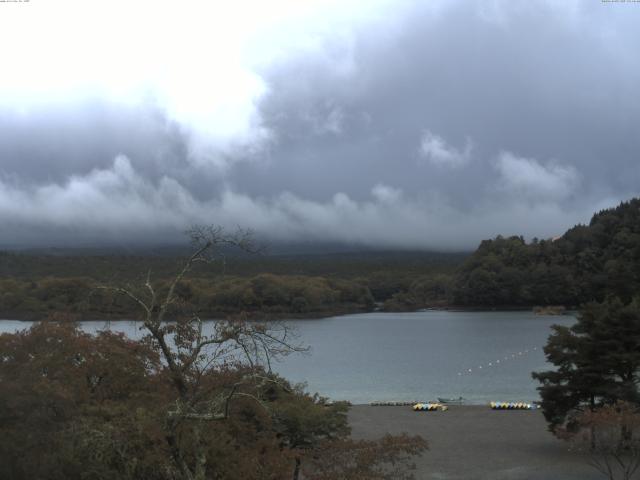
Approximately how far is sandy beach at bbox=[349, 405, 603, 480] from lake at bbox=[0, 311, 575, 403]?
20.6 ft

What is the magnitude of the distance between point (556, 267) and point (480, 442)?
373 ft

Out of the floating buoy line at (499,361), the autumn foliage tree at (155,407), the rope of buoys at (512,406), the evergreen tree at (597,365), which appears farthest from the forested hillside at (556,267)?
the autumn foliage tree at (155,407)

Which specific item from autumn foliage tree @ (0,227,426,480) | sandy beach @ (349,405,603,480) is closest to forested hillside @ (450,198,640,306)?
sandy beach @ (349,405,603,480)

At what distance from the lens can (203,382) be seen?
1370 cm

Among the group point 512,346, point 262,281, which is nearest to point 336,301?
point 262,281

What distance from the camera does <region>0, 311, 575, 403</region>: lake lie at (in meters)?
47.1

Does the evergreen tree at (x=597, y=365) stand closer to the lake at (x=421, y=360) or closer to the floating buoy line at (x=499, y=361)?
the lake at (x=421, y=360)

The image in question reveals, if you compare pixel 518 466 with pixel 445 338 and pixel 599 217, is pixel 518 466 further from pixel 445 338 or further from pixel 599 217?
pixel 599 217

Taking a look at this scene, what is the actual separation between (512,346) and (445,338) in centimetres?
1271

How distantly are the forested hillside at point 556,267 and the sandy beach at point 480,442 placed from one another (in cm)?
9870

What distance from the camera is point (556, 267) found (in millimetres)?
134375

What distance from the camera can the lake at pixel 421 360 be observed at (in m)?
47.1

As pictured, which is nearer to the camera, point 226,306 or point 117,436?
point 117,436

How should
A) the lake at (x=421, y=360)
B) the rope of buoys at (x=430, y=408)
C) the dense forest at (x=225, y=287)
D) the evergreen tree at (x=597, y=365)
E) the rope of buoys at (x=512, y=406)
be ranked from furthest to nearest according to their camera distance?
the dense forest at (x=225, y=287) < the lake at (x=421, y=360) < the rope of buoys at (x=430, y=408) < the rope of buoys at (x=512, y=406) < the evergreen tree at (x=597, y=365)
